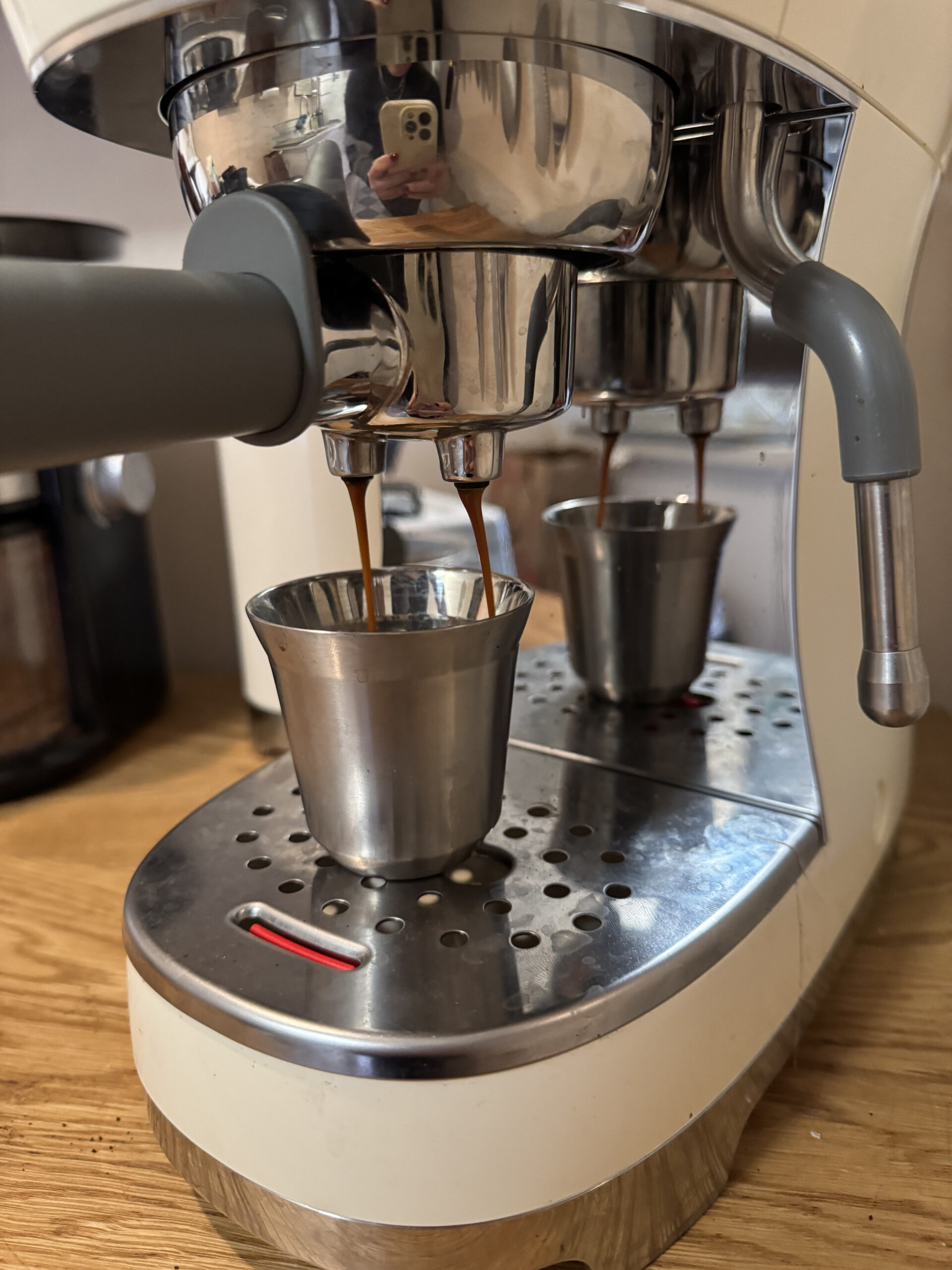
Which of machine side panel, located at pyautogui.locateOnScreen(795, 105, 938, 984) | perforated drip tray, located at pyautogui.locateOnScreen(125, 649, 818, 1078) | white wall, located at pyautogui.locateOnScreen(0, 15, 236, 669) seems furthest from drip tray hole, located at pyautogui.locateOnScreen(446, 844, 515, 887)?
white wall, located at pyautogui.locateOnScreen(0, 15, 236, 669)

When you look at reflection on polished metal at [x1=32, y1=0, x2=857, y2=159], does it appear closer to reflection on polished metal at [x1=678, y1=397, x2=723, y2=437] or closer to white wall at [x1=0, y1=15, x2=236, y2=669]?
reflection on polished metal at [x1=678, y1=397, x2=723, y2=437]

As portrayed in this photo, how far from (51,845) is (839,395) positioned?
1.57 ft

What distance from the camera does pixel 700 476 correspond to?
487 mm

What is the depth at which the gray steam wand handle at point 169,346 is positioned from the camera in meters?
0.17

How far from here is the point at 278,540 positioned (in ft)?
1.88

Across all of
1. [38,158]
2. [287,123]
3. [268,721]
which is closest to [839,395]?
[287,123]

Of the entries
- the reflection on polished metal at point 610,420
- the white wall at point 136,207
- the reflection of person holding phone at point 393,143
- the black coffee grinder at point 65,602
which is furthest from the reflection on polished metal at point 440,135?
the white wall at point 136,207

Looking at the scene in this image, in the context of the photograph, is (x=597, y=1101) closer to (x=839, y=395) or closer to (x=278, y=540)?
(x=839, y=395)

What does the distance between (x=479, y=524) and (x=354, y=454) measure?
0.15 ft

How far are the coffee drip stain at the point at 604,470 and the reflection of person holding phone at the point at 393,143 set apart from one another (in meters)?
0.25

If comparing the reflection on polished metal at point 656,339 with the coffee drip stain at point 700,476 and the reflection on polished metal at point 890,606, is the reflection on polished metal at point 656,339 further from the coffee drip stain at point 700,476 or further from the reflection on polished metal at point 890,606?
the reflection on polished metal at point 890,606

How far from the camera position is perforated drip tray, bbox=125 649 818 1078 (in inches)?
10.5

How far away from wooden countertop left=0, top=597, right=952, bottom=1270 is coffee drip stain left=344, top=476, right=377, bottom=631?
0.67ft

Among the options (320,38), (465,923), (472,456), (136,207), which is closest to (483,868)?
(465,923)
